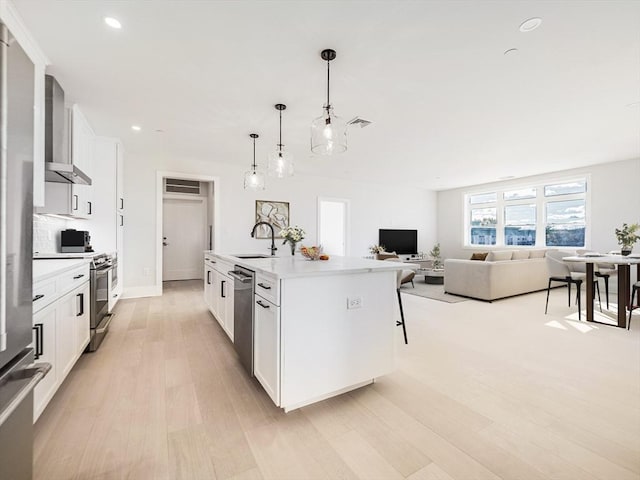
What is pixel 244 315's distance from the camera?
223 centimetres

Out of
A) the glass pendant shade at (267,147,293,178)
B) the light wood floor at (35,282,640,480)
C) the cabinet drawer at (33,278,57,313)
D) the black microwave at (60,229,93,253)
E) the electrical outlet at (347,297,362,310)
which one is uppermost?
the glass pendant shade at (267,147,293,178)

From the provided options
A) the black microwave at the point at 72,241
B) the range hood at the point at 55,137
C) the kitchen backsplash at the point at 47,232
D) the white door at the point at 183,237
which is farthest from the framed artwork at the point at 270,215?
the range hood at the point at 55,137

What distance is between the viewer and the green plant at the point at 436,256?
7.53 meters

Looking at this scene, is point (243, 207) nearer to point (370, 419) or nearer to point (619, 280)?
point (370, 419)

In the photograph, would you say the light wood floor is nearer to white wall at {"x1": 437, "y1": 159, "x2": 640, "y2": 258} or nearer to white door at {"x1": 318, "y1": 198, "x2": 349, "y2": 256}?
white wall at {"x1": 437, "y1": 159, "x2": 640, "y2": 258}

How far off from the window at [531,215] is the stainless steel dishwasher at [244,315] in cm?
745

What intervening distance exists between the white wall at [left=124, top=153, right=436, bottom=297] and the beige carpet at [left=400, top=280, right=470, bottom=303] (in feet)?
6.97

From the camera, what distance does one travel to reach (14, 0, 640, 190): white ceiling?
1.96 metres

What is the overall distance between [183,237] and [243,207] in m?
2.38

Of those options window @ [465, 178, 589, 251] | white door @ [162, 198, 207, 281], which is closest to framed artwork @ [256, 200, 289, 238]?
white door @ [162, 198, 207, 281]

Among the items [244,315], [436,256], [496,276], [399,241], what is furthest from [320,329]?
[436,256]

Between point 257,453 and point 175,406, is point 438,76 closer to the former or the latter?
point 257,453

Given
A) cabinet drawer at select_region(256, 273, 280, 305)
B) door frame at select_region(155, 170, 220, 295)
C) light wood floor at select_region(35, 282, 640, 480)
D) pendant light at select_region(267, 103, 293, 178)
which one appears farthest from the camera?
door frame at select_region(155, 170, 220, 295)

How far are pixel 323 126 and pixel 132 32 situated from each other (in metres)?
1.56
